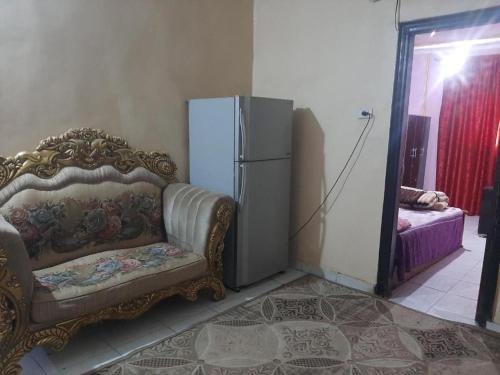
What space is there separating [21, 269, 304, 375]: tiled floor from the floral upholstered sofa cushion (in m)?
0.50

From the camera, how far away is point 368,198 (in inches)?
114

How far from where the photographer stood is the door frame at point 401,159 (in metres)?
2.30

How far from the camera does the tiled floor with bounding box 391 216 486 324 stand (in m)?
2.68

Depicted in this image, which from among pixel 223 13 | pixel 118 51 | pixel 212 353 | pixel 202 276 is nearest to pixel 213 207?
pixel 202 276

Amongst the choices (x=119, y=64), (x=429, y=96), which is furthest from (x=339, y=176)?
(x=429, y=96)

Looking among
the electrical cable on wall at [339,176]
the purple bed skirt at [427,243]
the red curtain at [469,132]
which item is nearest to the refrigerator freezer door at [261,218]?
the electrical cable on wall at [339,176]

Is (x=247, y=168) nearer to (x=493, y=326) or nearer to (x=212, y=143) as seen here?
(x=212, y=143)

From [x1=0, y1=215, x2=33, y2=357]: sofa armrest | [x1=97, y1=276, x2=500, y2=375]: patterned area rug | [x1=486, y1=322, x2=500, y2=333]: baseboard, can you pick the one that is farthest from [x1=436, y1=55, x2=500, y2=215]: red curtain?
[x1=0, y1=215, x2=33, y2=357]: sofa armrest

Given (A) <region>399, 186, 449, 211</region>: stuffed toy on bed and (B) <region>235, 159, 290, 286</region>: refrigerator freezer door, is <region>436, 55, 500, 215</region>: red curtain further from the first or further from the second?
(B) <region>235, 159, 290, 286</region>: refrigerator freezer door

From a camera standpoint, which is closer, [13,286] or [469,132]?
[13,286]

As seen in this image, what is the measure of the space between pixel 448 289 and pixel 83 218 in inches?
114

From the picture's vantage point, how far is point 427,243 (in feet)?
10.9

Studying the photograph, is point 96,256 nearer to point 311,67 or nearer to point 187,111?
point 187,111

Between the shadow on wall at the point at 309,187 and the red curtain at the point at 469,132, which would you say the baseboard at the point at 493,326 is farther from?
the red curtain at the point at 469,132
